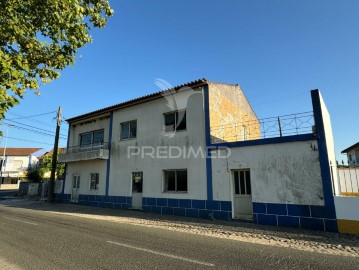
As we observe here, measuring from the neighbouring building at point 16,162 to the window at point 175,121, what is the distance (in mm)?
49614

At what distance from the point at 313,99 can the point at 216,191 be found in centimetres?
578

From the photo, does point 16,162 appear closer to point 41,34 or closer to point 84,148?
point 84,148

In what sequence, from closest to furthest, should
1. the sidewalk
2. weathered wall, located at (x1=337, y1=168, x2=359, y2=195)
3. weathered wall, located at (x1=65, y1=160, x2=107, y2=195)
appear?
the sidewalk
weathered wall, located at (x1=337, y1=168, x2=359, y2=195)
weathered wall, located at (x1=65, y1=160, x2=107, y2=195)

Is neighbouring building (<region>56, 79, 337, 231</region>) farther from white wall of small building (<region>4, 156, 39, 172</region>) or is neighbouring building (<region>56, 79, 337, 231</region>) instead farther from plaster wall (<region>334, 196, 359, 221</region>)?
white wall of small building (<region>4, 156, 39, 172</region>)

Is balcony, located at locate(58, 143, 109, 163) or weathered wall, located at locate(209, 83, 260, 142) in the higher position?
weathered wall, located at locate(209, 83, 260, 142)

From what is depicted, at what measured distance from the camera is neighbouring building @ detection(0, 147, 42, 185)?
51375 mm

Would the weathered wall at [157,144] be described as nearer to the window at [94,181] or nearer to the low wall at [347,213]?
the window at [94,181]

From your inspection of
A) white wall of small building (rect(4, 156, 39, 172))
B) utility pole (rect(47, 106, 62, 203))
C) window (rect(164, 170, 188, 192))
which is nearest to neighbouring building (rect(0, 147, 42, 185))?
white wall of small building (rect(4, 156, 39, 172))

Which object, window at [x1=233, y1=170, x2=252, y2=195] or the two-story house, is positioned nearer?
window at [x1=233, y1=170, x2=252, y2=195]

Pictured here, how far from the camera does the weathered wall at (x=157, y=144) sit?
12.6 meters

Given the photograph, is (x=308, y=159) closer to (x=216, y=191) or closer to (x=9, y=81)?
(x=216, y=191)

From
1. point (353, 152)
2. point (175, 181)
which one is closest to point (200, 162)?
point (175, 181)

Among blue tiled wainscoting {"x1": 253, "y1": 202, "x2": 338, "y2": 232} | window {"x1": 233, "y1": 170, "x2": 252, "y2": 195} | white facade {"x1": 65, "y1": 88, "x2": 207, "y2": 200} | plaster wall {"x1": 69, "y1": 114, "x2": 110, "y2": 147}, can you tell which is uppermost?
plaster wall {"x1": 69, "y1": 114, "x2": 110, "y2": 147}

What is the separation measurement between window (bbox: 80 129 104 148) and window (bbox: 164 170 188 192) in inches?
262
